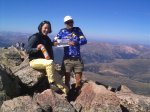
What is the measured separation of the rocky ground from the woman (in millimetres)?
814

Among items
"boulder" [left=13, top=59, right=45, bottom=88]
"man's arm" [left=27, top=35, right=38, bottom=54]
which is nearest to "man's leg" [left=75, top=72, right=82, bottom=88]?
"boulder" [left=13, top=59, right=45, bottom=88]

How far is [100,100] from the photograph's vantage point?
16875mm

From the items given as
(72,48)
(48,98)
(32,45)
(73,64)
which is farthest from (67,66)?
(48,98)

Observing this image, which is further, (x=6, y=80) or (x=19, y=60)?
(x=19, y=60)

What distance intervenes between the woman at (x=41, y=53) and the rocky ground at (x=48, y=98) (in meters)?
0.81

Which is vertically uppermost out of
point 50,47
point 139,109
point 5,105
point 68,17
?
point 68,17

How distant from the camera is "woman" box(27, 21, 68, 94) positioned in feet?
56.1

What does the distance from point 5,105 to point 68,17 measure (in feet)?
24.1

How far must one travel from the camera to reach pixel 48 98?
54.1 ft

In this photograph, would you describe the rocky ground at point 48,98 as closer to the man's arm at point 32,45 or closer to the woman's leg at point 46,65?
the woman's leg at point 46,65

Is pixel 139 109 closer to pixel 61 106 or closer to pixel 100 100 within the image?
pixel 100 100

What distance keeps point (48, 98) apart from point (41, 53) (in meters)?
3.28

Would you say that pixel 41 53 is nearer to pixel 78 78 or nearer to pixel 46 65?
pixel 46 65

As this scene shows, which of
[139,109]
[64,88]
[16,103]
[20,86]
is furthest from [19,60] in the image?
[139,109]
